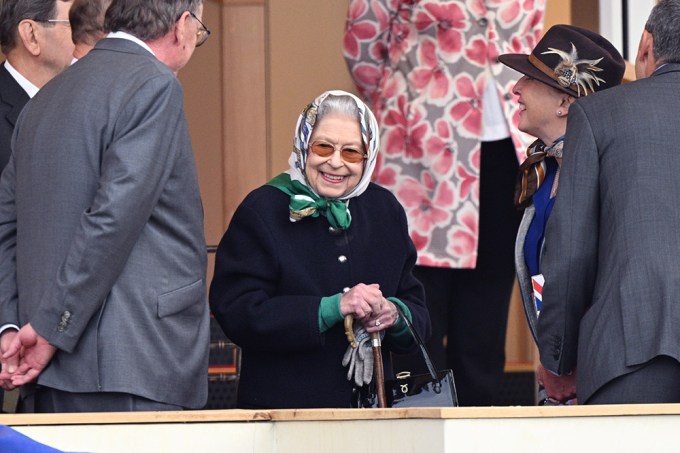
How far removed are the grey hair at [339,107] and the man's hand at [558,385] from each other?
0.87 meters

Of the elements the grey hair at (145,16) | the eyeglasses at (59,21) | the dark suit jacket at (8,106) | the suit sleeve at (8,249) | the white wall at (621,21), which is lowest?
the suit sleeve at (8,249)

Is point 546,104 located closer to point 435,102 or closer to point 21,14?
point 435,102

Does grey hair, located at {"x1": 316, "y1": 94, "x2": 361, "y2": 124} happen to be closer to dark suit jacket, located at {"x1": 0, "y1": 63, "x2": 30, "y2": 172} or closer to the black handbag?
the black handbag

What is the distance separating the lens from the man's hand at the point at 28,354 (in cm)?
325

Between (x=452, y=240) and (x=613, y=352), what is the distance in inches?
64.5

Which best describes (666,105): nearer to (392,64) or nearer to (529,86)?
(529,86)

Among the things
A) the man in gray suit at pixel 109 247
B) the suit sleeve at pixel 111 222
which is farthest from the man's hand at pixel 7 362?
the suit sleeve at pixel 111 222

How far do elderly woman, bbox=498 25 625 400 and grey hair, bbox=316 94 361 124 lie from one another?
0.49 metres

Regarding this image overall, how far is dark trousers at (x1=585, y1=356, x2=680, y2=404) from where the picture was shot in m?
3.04

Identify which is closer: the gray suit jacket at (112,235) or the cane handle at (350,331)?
the gray suit jacket at (112,235)

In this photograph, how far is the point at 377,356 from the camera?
358 cm

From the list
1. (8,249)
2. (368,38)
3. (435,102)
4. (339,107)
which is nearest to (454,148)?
(435,102)

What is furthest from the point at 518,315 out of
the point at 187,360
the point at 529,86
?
the point at 187,360

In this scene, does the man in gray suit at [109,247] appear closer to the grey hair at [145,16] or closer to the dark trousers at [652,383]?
the grey hair at [145,16]
